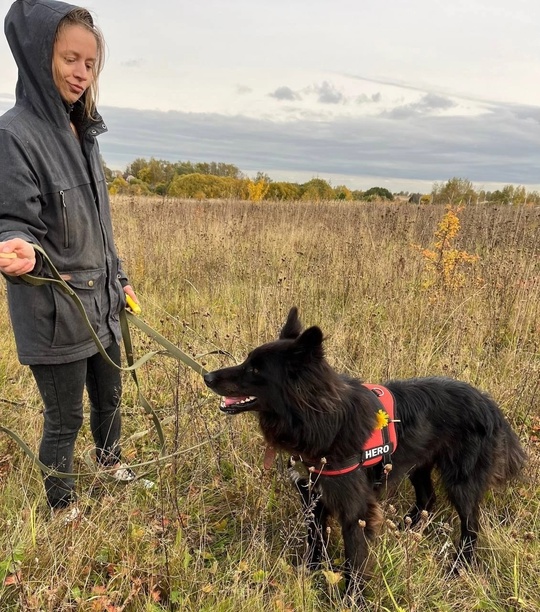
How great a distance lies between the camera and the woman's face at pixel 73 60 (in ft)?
5.47

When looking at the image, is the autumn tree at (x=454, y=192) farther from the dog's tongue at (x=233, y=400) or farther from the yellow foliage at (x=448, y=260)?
the dog's tongue at (x=233, y=400)

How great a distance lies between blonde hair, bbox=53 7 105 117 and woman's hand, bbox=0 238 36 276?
74 cm

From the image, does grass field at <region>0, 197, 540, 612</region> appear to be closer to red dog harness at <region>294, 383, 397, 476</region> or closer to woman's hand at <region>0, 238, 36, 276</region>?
red dog harness at <region>294, 383, 397, 476</region>

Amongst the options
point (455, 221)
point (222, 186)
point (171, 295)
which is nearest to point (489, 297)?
point (455, 221)

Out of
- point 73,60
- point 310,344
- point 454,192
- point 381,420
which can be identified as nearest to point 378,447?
point 381,420

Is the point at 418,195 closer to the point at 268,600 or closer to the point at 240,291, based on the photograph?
the point at 240,291

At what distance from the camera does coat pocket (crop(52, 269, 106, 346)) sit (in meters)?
1.75

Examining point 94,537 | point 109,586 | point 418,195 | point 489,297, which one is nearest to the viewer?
point 109,586

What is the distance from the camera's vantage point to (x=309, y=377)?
6.40 ft

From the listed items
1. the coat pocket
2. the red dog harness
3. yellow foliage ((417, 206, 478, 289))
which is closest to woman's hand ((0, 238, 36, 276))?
the coat pocket

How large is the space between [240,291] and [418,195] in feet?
33.5

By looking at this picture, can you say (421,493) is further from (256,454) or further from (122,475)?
(122,475)

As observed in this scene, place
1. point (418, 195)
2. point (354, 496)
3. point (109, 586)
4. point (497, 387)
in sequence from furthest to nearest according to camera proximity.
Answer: point (418, 195) → point (497, 387) → point (354, 496) → point (109, 586)

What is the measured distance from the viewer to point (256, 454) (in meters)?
2.61
